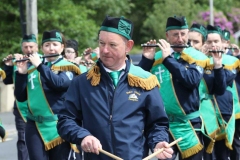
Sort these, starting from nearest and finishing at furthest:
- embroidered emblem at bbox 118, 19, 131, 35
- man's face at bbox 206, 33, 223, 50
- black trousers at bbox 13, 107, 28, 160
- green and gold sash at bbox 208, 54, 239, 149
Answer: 1. embroidered emblem at bbox 118, 19, 131, 35
2. man's face at bbox 206, 33, 223, 50
3. green and gold sash at bbox 208, 54, 239, 149
4. black trousers at bbox 13, 107, 28, 160

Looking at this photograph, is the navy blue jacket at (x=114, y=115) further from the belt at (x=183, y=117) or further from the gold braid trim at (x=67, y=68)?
the gold braid trim at (x=67, y=68)

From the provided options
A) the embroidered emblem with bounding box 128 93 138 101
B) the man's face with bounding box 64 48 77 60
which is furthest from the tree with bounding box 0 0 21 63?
the embroidered emblem with bounding box 128 93 138 101

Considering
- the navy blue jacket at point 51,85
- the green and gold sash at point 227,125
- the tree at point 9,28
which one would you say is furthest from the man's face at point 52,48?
the tree at point 9,28

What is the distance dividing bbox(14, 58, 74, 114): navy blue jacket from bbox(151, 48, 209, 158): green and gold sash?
3.53 ft

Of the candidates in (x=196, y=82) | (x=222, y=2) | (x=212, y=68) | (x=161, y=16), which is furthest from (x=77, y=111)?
(x=222, y=2)

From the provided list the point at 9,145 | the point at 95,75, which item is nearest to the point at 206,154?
the point at 95,75

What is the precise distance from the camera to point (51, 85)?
9.36 metres

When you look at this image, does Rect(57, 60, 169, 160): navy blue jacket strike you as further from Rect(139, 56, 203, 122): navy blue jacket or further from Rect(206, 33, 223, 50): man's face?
Rect(206, 33, 223, 50): man's face

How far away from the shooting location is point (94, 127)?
6.19 metres

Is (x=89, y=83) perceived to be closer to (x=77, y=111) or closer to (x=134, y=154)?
(x=77, y=111)

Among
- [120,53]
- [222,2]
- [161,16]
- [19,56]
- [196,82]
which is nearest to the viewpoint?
[120,53]

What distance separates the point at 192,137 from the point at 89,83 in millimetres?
3355

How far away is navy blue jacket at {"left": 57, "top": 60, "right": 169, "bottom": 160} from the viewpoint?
6.14 metres

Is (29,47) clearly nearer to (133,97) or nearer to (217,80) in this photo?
(217,80)
